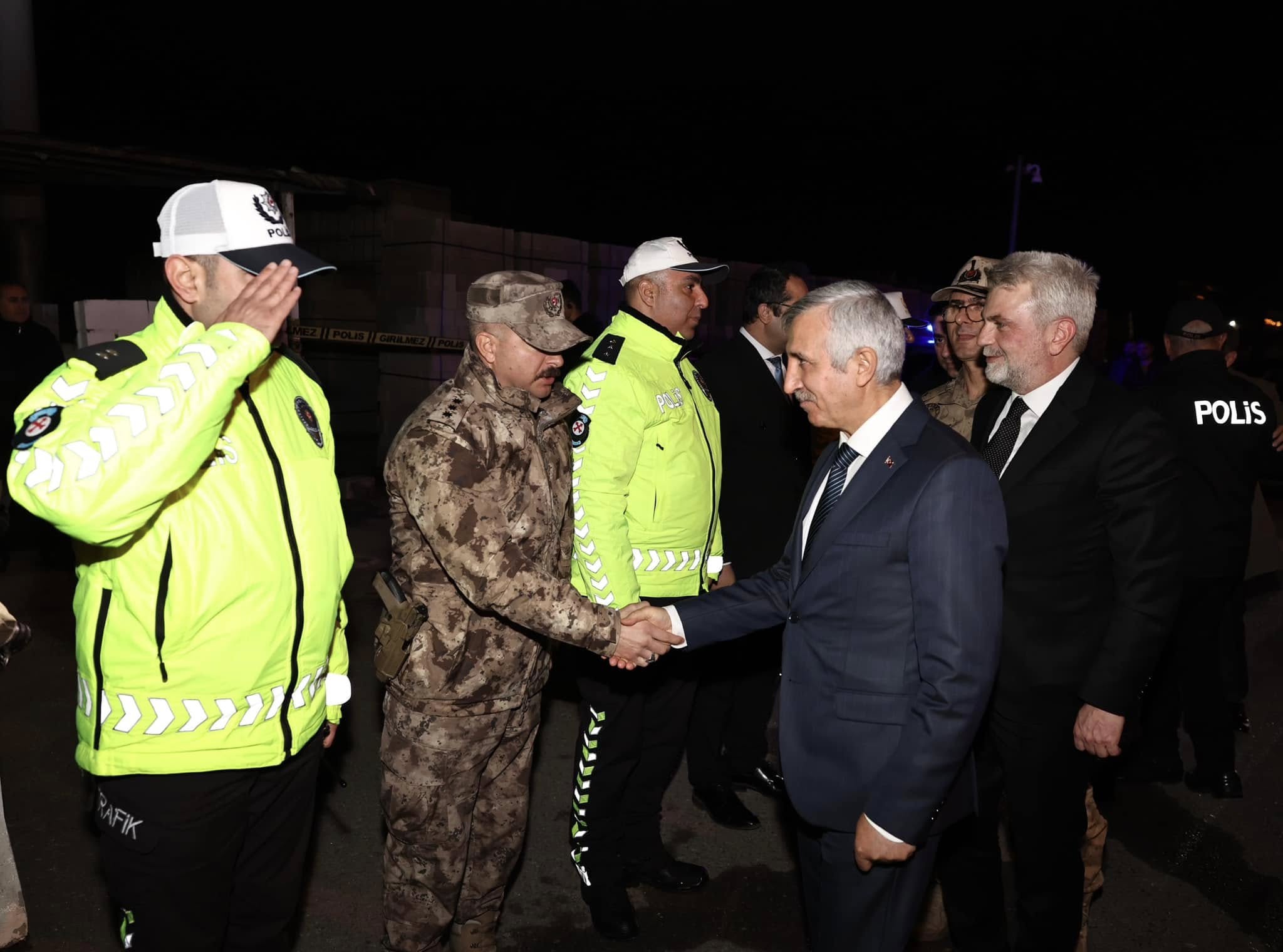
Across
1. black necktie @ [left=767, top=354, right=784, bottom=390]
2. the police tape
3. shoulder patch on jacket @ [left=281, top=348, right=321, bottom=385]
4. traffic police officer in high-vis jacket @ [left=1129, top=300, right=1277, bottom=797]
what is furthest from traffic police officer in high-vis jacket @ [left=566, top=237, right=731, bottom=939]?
the police tape

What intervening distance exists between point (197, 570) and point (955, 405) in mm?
3210

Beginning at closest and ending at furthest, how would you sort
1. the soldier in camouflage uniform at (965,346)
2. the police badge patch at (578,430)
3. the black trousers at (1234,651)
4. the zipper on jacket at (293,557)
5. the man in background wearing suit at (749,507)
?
the zipper on jacket at (293,557) < the police badge patch at (578,430) < the soldier in camouflage uniform at (965,346) < the man in background wearing suit at (749,507) < the black trousers at (1234,651)

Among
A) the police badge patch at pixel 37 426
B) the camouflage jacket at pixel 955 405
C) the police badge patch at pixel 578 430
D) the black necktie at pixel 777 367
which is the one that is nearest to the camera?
the police badge patch at pixel 37 426

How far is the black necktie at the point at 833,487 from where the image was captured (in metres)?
2.21

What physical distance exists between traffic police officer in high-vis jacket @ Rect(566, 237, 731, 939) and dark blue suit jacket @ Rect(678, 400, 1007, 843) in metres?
1.05

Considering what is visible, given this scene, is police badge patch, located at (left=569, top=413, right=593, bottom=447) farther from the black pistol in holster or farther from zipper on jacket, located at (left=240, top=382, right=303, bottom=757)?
zipper on jacket, located at (left=240, top=382, right=303, bottom=757)

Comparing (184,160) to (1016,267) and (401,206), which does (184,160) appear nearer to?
(401,206)

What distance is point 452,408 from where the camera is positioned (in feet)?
8.34

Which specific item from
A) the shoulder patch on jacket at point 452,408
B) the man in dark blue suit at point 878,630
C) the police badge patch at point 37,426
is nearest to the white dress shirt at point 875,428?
the man in dark blue suit at point 878,630

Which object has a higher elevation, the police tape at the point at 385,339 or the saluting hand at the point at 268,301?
the saluting hand at the point at 268,301

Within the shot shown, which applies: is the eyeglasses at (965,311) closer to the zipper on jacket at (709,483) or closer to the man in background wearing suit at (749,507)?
the man in background wearing suit at (749,507)

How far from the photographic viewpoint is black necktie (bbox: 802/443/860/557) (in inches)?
87.0

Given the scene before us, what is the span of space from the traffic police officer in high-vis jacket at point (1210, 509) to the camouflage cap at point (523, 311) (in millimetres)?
3349

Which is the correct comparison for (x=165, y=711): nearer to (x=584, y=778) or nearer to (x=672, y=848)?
(x=584, y=778)
